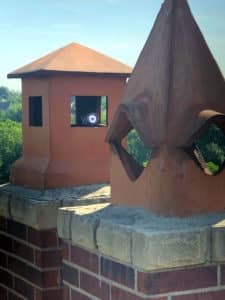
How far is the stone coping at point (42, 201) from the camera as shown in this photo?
14.7 feet

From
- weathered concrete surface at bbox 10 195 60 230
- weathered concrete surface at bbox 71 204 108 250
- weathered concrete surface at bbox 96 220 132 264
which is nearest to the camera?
weathered concrete surface at bbox 96 220 132 264

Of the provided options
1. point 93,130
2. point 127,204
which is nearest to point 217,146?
point 93,130

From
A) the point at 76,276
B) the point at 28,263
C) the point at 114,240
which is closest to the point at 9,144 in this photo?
the point at 28,263

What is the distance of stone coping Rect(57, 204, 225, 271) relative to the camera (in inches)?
117

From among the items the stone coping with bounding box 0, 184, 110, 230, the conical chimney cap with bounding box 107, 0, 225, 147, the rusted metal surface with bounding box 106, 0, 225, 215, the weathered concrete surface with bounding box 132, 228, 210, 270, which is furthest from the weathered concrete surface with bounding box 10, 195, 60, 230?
the weathered concrete surface with bounding box 132, 228, 210, 270

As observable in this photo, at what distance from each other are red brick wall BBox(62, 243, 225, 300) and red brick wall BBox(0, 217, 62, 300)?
1.10 m

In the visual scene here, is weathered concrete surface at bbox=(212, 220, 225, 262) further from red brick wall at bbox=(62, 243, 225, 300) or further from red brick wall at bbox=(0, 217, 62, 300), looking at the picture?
red brick wall at bbox=(0, 217, 62, 300)

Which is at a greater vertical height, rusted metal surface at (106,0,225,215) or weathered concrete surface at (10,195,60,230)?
rusted metal surface at (106,0,225,215)

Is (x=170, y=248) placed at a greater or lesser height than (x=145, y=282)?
greater

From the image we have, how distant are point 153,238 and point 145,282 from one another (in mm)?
213

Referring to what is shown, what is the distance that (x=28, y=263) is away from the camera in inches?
188

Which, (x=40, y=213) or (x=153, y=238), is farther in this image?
(x=40, y=213)

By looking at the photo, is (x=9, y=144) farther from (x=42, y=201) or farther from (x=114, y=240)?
(x=114, y=240)

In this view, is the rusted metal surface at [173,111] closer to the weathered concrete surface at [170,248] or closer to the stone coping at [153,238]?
the stone coping at [153,238]
